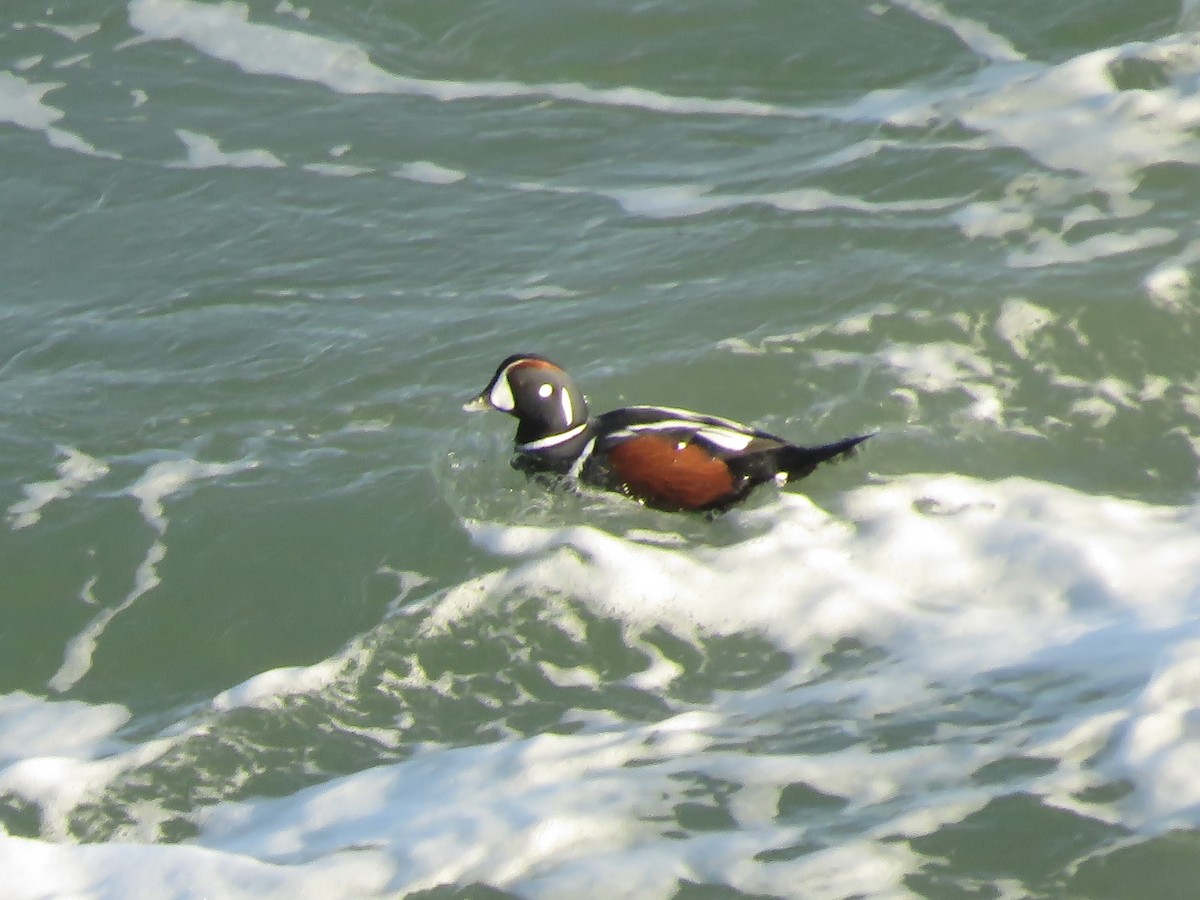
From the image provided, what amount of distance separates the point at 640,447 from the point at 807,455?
0.66 meters

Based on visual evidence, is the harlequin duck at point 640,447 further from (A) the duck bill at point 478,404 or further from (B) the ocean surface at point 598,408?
(B) the ocean surface at point 598,408

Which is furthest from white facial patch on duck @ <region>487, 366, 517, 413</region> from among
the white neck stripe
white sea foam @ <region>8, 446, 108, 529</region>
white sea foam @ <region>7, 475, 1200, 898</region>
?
white sea foam @ <region>8, 446, 108, 529</region>

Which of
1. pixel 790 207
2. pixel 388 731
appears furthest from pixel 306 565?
pixel 790 207

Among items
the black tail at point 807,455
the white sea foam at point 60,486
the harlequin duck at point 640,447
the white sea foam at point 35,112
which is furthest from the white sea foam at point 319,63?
the white sea foam at point 60,486

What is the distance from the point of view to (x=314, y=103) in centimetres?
1099

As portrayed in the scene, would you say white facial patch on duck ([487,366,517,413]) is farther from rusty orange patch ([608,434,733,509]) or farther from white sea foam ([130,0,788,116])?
white sea foam ([130,0,788,116])

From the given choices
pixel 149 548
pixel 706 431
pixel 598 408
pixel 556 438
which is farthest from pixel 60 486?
pixel 706 431

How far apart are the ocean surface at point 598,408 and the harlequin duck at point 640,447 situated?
0.37ft

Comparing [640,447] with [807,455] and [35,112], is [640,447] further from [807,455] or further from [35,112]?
[35,112]

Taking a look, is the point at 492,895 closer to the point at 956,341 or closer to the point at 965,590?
the point at 965,590

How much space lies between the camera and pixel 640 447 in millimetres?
7160

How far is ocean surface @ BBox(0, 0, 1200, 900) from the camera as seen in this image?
4824 millimetres

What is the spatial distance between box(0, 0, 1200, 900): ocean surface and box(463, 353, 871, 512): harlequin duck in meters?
0.11

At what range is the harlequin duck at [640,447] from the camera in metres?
6.99
